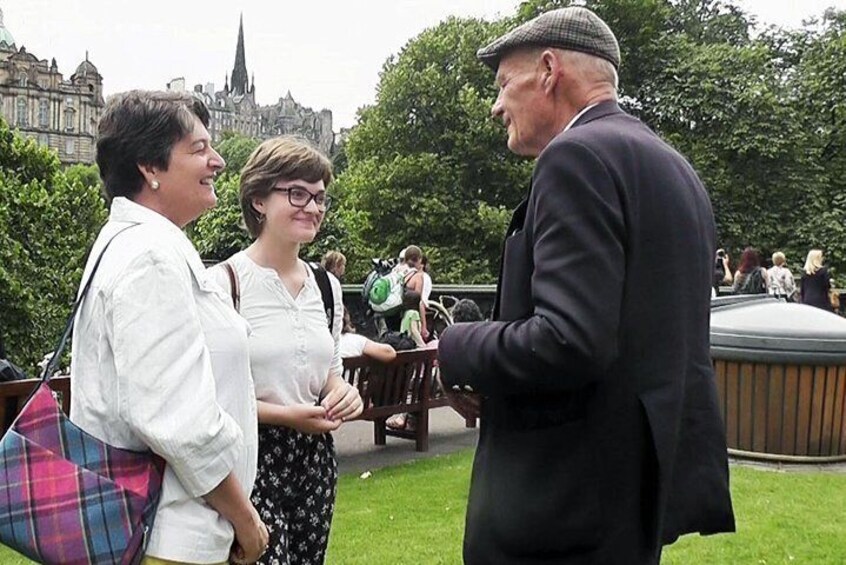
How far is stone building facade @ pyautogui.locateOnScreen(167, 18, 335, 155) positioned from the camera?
502 feet

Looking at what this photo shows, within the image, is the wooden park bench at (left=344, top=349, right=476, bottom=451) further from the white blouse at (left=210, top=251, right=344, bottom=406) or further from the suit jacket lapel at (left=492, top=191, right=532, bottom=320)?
the suit jacket lapel at (left=492, top=191, right=532, bottom=320)

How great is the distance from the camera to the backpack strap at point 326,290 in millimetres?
3473

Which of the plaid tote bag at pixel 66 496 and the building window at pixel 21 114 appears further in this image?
the building window at pixel 21 114

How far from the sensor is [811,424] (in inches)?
318

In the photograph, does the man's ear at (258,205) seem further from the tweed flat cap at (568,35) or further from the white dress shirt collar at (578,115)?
the white dress shirt collar at (578,115)

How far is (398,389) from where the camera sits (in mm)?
8242

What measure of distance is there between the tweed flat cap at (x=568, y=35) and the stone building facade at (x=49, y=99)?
320ft

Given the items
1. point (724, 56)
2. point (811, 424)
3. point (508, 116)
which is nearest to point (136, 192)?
point (508, 116)

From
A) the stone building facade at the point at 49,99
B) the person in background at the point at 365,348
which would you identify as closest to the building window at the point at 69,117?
the stone building facade at the point at 49,99

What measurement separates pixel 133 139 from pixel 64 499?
866 mm

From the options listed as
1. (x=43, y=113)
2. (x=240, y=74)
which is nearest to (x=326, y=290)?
(x=43, y=113)

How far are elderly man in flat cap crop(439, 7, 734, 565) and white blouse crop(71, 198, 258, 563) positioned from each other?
562 millimetres

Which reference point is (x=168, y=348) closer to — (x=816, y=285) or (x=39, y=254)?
(x=39, y=254)

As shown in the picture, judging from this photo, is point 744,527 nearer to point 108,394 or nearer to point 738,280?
point 108,394
